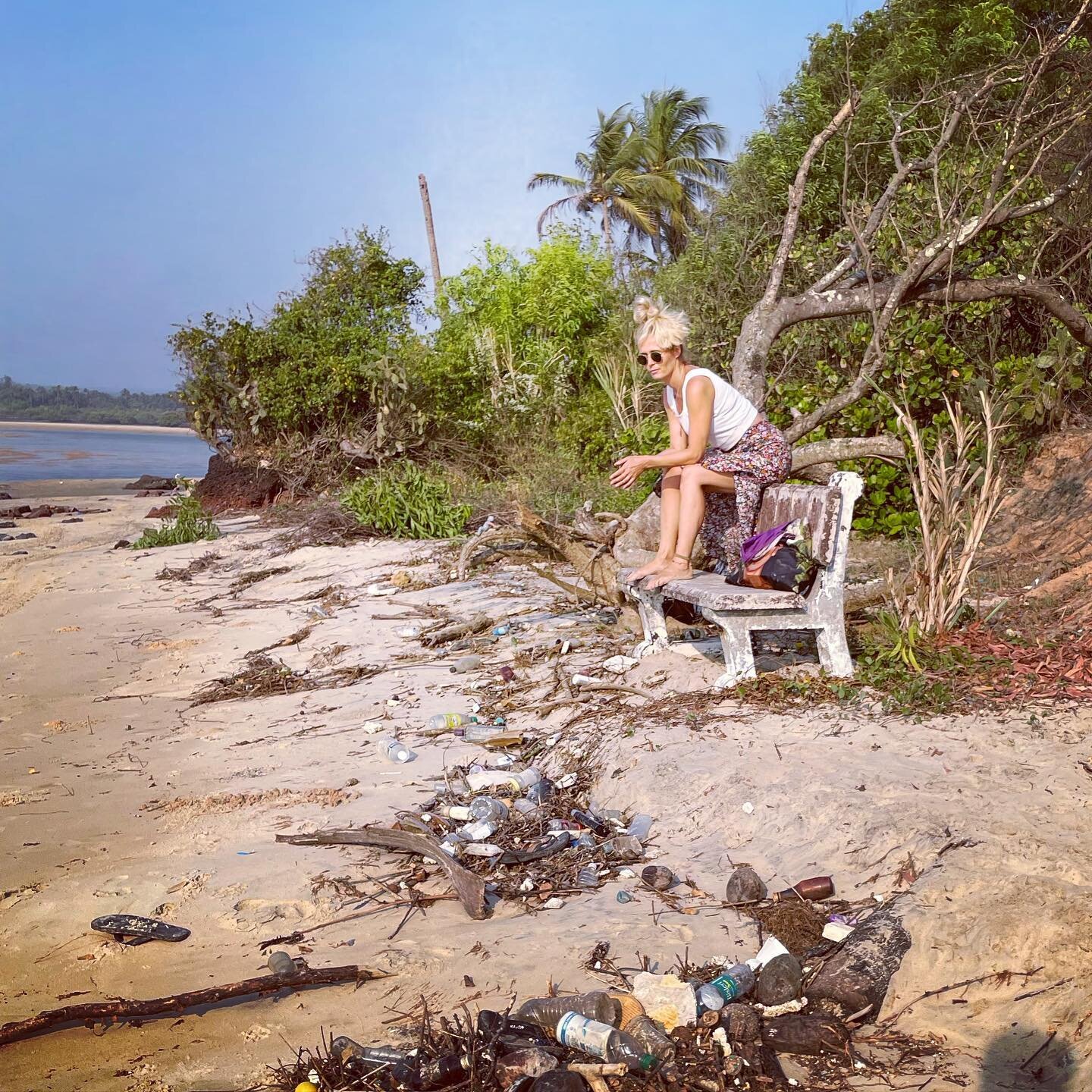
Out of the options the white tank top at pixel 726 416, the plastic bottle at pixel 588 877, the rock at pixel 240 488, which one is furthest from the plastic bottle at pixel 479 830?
the rock at pixel 240 488

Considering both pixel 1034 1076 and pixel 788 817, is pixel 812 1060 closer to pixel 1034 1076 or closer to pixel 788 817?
pixel 1034 1076

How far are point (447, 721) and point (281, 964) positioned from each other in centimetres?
238

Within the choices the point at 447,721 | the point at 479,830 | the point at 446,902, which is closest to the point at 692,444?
the point at 447,721

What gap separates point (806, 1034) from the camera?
2.69 meters

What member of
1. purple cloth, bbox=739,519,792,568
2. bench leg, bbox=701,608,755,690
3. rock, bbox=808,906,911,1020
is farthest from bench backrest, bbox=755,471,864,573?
rock, bbox=808,906,911,1020

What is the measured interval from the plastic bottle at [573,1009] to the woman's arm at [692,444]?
10.3ft

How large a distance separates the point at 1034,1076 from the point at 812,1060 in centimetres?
52

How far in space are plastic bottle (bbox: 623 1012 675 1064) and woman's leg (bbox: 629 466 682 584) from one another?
3198mm

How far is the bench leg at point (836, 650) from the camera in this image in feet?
16.7

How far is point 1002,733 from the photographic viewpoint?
4.25 m

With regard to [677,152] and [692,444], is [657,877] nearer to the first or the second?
[692,444]

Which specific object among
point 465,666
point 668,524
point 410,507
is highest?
point 668,524

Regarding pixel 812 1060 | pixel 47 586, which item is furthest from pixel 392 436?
pixel 812 1060

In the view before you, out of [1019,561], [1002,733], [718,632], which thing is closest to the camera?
[1002,733]
